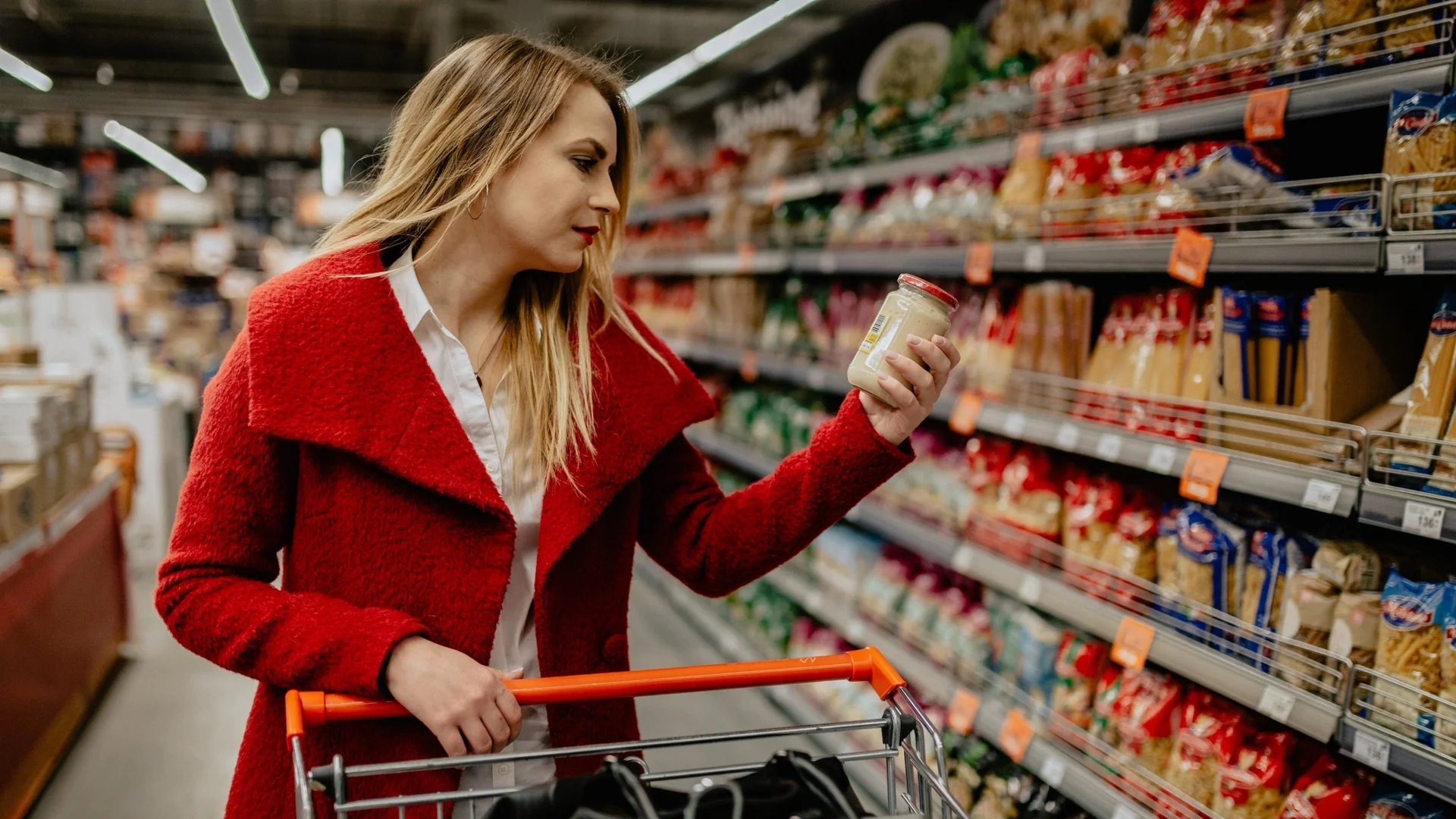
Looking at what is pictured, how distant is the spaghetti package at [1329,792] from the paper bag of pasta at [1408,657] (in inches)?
8.4

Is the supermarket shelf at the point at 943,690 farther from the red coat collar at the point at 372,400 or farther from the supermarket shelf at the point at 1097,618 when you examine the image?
the red coat collar at the point at 372,400

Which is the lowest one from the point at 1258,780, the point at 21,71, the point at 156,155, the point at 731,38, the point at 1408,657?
the point at 1258,780

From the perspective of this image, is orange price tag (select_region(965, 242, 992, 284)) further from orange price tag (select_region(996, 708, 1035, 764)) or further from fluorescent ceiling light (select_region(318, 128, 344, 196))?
fluorescent ceiling light (select_region(318, 128, 344, 196))

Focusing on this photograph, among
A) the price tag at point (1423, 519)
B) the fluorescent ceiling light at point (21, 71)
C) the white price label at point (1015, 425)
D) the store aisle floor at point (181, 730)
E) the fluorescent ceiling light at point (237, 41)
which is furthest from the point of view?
the fluorescent ceiling light at point (21, 71)

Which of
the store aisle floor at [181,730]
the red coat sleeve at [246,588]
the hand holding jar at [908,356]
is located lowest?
the store aisle floor at [181,730]

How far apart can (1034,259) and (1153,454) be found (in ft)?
1.98

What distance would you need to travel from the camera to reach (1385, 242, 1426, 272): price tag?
1582 mm

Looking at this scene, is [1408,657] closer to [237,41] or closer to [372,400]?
[372,400]

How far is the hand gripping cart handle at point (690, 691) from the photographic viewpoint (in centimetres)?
98

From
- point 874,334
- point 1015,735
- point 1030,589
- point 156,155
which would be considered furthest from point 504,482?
point 156,155

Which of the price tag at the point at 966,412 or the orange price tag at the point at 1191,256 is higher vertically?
the orange price tag at the point at 1191,256

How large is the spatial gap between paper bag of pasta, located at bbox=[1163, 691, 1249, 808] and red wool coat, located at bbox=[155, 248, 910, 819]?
1.22m

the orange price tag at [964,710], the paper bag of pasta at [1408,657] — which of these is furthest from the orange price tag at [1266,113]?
the orange price tag at [964,710]

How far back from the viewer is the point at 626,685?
1.09 metres
